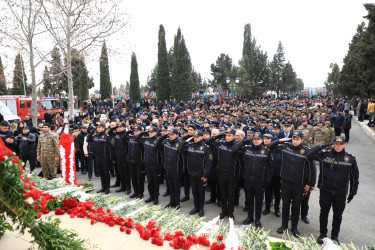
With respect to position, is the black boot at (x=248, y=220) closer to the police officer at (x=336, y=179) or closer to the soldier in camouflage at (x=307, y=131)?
the police officer at (x=336, y=179)

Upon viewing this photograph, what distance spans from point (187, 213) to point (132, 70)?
118 ft

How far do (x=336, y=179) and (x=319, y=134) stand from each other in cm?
630

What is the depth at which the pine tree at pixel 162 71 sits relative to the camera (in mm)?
33438

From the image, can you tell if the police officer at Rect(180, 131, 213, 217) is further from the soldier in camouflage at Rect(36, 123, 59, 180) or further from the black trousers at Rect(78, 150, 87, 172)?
the black trousers at Rect(78, 150, 87, 172)

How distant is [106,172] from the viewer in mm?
7410

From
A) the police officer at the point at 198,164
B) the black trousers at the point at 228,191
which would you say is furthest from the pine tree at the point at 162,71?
the black trousers at the point at 228,191

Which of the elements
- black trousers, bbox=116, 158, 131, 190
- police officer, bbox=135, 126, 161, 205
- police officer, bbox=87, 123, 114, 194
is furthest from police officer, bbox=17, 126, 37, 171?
police officer, bbox=135, 126, 161, 205

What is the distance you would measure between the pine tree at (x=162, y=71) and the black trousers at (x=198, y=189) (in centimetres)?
2889

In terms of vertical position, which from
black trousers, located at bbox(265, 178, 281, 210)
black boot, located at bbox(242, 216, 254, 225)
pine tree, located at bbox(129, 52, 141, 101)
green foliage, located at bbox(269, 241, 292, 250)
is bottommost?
black boot, located at bbox(242, 216, 254, 225)

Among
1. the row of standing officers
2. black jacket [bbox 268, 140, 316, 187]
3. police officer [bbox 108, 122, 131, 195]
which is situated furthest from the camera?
police officer [bbox 108, 122, 131, 195]

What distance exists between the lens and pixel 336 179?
4520 millimetres

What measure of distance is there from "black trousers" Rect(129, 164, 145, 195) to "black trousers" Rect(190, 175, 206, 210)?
5.27 feet

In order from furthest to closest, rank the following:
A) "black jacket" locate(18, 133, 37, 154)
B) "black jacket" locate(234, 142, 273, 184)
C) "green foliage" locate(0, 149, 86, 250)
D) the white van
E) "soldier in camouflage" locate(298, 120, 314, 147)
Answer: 1. the white van
2. "soldier in camouflage" locate(298, 120, 314, 147)
3. "black jacket" locate(18, 133, 37, 154)
4. "black jacket" locate(234, 142, 273, 184)
5. "green foliage" locate(0, 149, 86, 250)

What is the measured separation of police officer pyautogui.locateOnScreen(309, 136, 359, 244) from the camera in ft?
14.8
